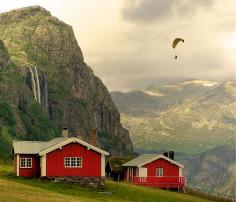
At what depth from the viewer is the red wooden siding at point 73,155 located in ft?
226

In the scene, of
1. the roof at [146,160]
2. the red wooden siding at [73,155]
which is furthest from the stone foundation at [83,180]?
the roof at [146,160]

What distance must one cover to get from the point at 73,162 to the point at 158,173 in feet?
75.2

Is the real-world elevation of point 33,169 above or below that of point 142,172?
above

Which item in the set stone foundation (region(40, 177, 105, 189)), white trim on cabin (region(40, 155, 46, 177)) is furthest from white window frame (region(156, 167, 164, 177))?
white trim on cabin (region(40, 155, 46, 177))

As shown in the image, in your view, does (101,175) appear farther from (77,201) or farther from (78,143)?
(77,201)

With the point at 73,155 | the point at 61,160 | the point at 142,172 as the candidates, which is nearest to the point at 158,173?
the point at 142,172

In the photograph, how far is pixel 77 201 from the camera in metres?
46.8

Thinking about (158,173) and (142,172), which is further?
(158,173)

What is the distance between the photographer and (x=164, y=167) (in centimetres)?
8969

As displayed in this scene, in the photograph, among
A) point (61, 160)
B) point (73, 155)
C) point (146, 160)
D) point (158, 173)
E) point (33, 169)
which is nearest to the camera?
point (61, 160)

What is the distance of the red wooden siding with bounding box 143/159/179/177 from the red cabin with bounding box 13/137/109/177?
751 inches

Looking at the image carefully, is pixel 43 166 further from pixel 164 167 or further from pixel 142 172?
pixel 164 167

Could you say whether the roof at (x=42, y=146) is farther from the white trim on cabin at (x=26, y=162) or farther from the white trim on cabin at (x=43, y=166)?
the white trim on cabin at (x=26, y=162)

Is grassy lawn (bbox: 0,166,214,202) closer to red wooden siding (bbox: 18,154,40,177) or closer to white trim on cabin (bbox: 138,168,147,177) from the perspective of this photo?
red wooden siding (bbox: 18,154,40,177)
